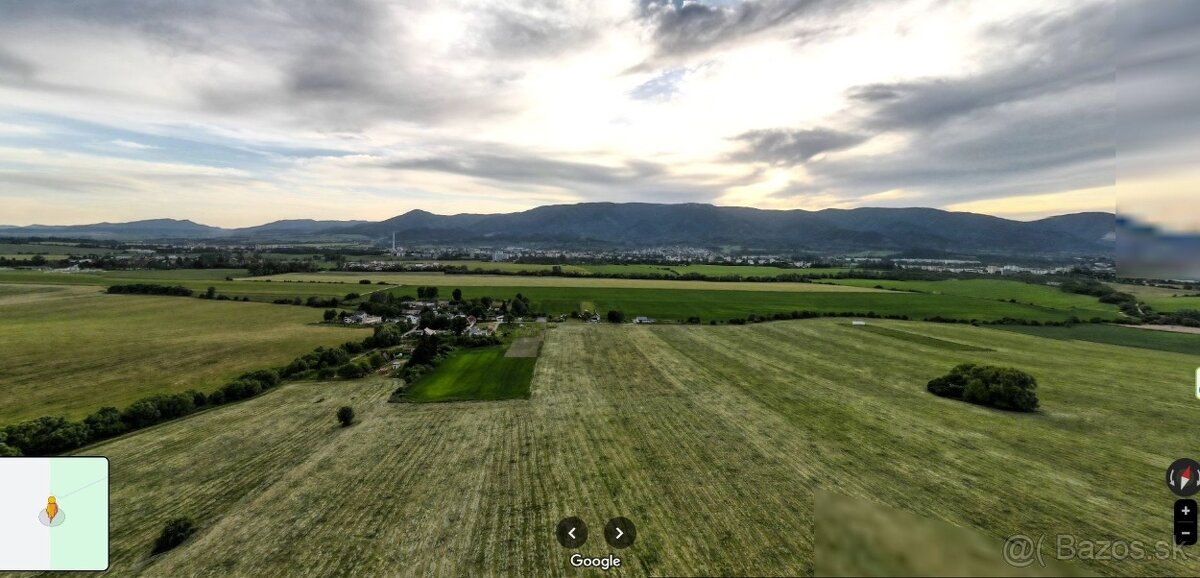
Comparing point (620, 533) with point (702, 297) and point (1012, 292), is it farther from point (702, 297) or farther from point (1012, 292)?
point (1012, 292)

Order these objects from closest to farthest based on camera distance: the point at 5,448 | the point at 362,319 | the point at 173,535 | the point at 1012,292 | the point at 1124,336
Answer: the point at 173,535 → the point at 5,448 → the point at 1124,336 → the point at 362,319 → the point at 1012,292

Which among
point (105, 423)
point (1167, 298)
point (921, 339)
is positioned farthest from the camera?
point (1167, 298)

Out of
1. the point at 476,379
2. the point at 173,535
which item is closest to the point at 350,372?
the point at 476,379

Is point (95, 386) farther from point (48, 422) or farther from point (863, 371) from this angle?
point (863, 371)

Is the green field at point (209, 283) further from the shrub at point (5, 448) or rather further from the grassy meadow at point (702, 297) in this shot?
the shrub at point (5, 448)

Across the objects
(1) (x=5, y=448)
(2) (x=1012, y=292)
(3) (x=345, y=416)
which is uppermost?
(2) (x=1012, y=292)

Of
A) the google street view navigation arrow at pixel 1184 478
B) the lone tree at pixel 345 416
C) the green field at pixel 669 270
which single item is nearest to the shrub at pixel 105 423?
the lone tree at pixel 345 416

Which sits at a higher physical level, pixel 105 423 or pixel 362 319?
pixel 362 319
